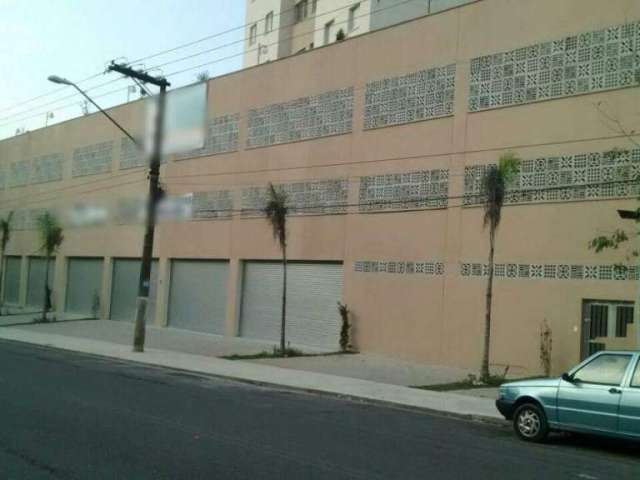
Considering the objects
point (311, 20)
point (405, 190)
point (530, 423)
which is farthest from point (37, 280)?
point (530, 423)

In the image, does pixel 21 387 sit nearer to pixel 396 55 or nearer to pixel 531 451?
pixel 531 451

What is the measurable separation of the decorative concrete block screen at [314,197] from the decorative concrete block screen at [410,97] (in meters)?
2.59

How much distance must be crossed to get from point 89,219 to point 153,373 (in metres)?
14.3

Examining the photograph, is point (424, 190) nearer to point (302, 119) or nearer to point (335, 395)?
point (302, 119)

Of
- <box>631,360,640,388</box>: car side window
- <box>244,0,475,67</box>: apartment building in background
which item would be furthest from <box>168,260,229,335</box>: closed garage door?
<box>631,360,640,388</box>: car side window

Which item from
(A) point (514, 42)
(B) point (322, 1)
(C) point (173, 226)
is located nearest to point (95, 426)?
(A) point (514, 42)

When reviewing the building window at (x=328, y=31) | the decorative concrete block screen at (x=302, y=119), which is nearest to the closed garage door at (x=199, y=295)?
the decorative concrete block screen at (x=302, y=119)

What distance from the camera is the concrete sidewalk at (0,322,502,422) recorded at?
14781 mm

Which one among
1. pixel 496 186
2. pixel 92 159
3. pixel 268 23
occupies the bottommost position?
pixel 496 186

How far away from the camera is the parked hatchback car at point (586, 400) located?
10031 millimetres

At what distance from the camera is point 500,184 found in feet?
60.0

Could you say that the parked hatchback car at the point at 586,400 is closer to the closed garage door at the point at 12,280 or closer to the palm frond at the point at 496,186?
the palm frond at the point at 496,186

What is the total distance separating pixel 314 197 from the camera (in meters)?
28.2

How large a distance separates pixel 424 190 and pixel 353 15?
2050 centimetres
